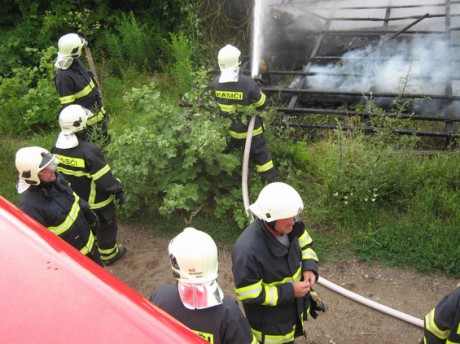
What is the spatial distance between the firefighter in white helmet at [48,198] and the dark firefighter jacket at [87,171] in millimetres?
485

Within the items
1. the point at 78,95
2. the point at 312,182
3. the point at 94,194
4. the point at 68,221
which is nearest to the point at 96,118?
the point at 78,95

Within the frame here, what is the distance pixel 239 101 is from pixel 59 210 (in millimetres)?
2517

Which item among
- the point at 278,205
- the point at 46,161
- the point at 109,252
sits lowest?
the point at 109,252

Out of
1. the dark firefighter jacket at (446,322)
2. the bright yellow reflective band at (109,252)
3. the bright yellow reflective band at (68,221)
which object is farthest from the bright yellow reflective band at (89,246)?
the dark firefighter jacket at (446,322)

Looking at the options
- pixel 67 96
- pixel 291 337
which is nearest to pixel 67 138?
pixel 67 96

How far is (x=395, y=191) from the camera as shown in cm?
516

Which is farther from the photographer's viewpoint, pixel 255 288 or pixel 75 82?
pixel 75 82

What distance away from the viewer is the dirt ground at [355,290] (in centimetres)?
394

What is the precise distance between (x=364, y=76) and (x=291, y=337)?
5236 mm

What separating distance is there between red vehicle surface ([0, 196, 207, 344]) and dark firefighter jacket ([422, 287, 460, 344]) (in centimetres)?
181

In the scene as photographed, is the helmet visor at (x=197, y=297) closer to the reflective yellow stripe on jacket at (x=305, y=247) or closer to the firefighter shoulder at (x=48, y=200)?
the reflective yellow stripe on jacket at (x=305, y=247)

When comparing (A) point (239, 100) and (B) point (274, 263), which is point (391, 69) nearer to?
(A) point (239, 100)

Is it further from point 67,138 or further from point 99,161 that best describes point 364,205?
point 67,138

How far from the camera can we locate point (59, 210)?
11.7 ft
